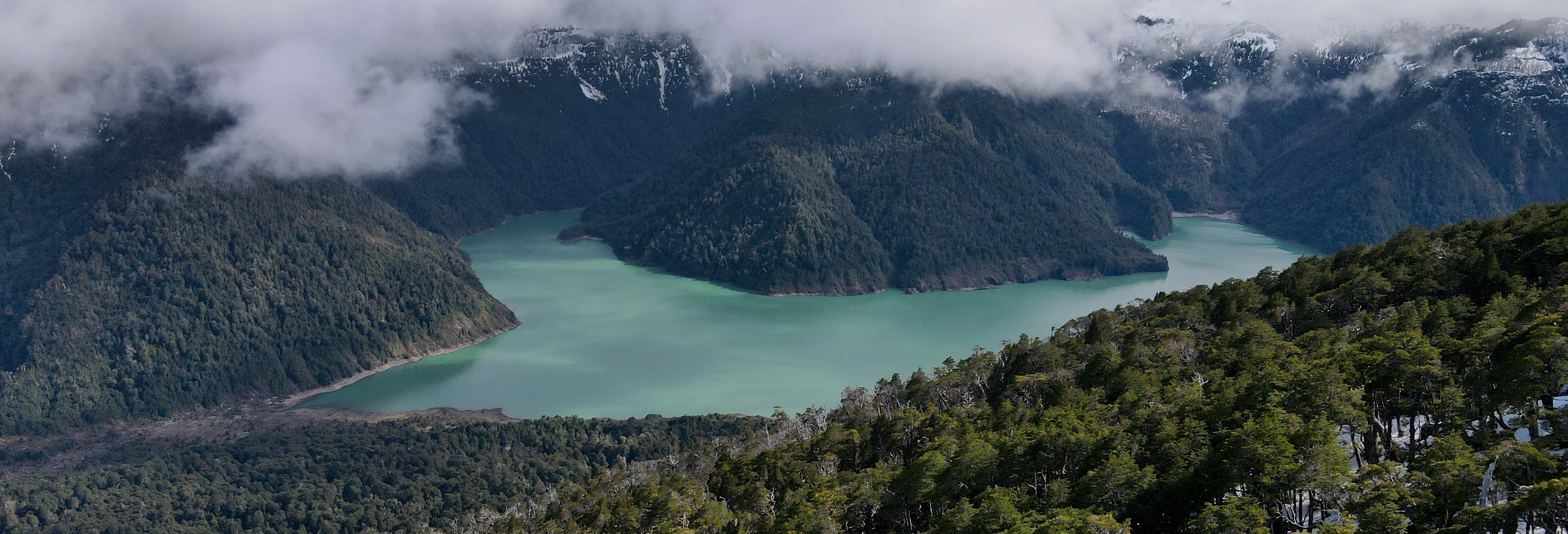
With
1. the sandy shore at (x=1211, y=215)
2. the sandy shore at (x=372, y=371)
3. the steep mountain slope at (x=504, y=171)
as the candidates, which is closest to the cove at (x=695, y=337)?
the sandy shore at (x=372, y=371)

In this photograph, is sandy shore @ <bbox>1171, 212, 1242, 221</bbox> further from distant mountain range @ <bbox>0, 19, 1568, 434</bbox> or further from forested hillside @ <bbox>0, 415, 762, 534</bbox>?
forested hillside @ <bbox>0, 415, 762, 534</bbox>

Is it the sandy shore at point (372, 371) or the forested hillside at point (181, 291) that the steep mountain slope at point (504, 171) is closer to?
the forested hillside at point (181, 291)

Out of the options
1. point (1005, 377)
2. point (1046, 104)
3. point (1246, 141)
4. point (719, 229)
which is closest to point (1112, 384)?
point (1005, 377)

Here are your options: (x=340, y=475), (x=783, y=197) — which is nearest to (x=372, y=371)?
(x=340, y=475)

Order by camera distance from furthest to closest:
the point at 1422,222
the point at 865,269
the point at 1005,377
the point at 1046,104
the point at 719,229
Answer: the point at 1046,104
the point at 1422,222
the point at 719,229
the point at 865,269
the point at 1005,377

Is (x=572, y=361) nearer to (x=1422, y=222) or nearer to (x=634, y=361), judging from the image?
(x=634, y=361)

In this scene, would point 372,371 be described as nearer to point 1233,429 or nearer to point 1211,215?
point 1233,429
